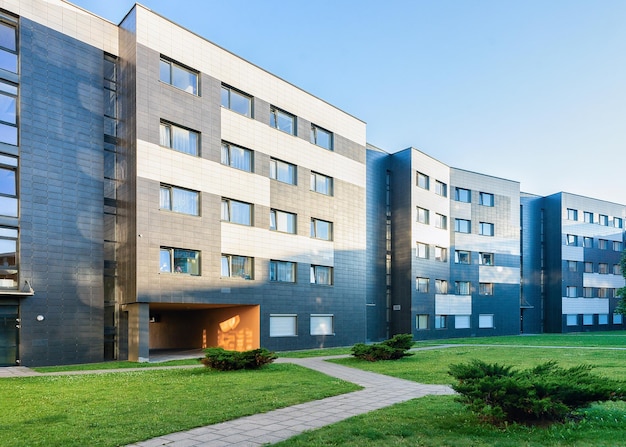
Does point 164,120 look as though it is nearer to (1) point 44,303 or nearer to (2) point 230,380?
(1) point 44,303

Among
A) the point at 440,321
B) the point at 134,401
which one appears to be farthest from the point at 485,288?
the point at 134,401

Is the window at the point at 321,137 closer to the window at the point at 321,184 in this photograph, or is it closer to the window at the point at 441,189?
the window at the point at 321,184

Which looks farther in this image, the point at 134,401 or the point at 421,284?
the point at 421,284

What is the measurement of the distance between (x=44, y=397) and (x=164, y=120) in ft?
48.1

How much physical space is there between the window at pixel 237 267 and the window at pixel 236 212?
1900 millimetres

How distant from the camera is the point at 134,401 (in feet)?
35.0

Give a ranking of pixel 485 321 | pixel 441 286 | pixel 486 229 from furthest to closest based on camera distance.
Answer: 1. pixel 486 229
2. pixel 485 321
3. pixel 441 286

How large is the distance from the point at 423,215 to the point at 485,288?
1095 centimetres

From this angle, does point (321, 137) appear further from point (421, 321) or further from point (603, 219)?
point (603, 219)

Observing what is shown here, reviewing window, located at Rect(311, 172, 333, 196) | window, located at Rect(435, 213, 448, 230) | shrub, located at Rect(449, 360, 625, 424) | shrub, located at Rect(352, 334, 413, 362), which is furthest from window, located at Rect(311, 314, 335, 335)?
Result: shrub, located at Rect(449, 360, 625, 424)

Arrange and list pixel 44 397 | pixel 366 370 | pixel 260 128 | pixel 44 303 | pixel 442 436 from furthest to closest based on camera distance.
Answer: pixel 260 128 < pixel 44 303 < pixel 366 370 < pixel 44 397 < pixel 442 436

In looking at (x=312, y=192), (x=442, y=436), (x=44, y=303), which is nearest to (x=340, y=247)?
(x=312, y=192)

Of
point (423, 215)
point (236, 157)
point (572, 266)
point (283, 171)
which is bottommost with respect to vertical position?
point (572, 266)

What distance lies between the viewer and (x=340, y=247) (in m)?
31.4
